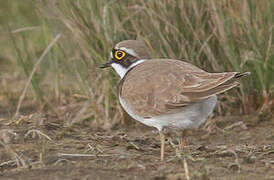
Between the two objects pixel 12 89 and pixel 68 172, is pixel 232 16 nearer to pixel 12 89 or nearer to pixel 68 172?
pixel 68 172

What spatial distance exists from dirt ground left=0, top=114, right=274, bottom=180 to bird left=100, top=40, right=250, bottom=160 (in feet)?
0.94

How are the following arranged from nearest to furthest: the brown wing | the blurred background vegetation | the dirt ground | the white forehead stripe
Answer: the dirt ground, the brown wing, the white forehead stripe, the blurred background vegetation

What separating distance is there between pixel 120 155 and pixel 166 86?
0.69 metres

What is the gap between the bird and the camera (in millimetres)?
4035

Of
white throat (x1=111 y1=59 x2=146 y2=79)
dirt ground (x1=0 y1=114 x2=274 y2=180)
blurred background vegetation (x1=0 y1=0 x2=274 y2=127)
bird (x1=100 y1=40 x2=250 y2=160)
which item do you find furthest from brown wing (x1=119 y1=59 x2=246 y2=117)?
blurred background vegetation (x1=0 y1=0 x2=274 y2=127)

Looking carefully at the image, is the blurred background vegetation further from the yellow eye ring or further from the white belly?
the white belly

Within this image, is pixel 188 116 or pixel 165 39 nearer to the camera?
pixel 188 116

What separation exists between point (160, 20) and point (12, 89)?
2766mm

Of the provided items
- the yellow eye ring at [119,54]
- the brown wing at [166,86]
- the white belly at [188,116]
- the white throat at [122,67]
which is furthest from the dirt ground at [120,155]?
the yellow eye ring at [119,54]

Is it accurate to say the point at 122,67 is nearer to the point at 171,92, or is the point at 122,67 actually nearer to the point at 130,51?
the point at 130,51

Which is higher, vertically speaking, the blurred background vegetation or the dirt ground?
the blurred background vegetation

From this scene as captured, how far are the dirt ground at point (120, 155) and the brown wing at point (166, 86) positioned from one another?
1.32 ft

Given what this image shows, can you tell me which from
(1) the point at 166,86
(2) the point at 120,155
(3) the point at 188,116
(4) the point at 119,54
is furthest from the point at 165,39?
(2) the point at 120,155

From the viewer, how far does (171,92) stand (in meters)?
4.19
